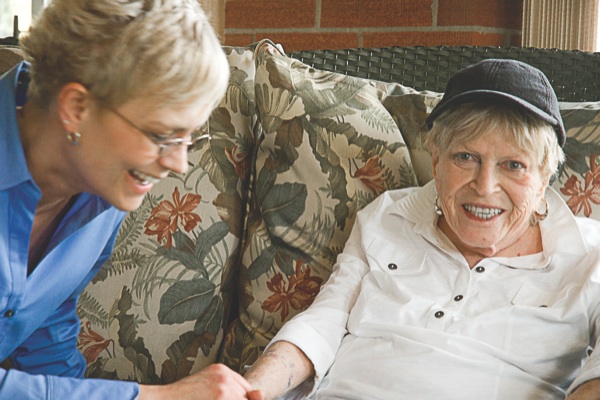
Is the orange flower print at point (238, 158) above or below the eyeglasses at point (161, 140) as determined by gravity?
below

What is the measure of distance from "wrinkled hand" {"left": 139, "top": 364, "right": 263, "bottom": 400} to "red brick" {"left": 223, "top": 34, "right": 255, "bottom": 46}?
215cm

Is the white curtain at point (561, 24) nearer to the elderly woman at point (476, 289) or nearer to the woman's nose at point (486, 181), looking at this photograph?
the elderly woman at point (476, 289)

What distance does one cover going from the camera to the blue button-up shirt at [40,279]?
1.23 meters

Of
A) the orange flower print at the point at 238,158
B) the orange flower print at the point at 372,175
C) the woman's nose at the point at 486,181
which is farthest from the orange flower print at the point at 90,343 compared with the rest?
the woman's nose at the point at 486,181

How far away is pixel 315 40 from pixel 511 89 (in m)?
1.68

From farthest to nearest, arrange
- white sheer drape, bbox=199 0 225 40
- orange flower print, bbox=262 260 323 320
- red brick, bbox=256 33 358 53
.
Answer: white sheer drape, bbox=199 0 225 40
red brick, bbox=256 33 358 53
orange flower print, bbox=262 260 323 320

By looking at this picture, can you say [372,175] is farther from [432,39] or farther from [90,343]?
[432,39]

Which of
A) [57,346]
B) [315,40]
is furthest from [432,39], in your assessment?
[57,346]

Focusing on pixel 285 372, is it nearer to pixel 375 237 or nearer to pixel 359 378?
pixel 359 378

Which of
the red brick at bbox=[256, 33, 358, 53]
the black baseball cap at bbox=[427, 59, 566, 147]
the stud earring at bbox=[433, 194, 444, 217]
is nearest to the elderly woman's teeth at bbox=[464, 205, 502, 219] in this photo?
the stud earring at bbox=[433, 194, 444, 217]

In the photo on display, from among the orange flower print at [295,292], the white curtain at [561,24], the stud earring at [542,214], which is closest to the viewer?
the stud earring at [542,214]

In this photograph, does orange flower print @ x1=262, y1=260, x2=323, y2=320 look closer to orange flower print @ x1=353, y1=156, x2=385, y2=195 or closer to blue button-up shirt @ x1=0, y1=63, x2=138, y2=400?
orange flower print @ x1=353, y1=156, x2=385, y2=195

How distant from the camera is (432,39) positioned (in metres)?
3.02

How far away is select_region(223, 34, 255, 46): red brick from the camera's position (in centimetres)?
332
